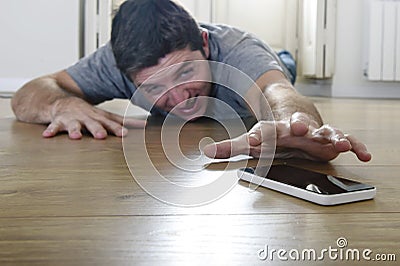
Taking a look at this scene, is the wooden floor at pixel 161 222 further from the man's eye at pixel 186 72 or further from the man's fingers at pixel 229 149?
the man's eye at pixel 186 72

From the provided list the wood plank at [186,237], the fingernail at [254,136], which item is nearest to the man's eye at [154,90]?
the fingernail at [254,136]

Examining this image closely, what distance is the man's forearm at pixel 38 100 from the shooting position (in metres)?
1.31

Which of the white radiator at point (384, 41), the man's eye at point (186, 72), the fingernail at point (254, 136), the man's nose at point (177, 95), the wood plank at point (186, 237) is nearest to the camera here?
the wood plank at point (186, 237)

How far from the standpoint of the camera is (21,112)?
55.9 inches

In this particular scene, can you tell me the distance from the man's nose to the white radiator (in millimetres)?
2240

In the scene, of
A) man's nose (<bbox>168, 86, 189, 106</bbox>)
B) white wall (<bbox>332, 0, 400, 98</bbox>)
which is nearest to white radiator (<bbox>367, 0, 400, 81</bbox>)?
white wall (<bbox>332, 0, 400, 98</bbox>)

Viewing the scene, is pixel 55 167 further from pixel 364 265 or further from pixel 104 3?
pixel 104 3

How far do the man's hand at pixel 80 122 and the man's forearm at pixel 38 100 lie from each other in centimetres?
11

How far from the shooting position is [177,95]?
108cm

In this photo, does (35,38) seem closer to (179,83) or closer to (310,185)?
(179,83)

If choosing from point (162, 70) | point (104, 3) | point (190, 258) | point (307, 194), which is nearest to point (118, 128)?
point (162, 70)

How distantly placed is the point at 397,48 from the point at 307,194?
2.82 metres

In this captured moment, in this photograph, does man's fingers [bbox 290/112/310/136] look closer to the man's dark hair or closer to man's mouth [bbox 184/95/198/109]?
man's mouth [bbox 184/95/198/109]

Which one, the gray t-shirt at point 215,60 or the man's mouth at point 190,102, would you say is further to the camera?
the gray t-shirt at point 215,60
